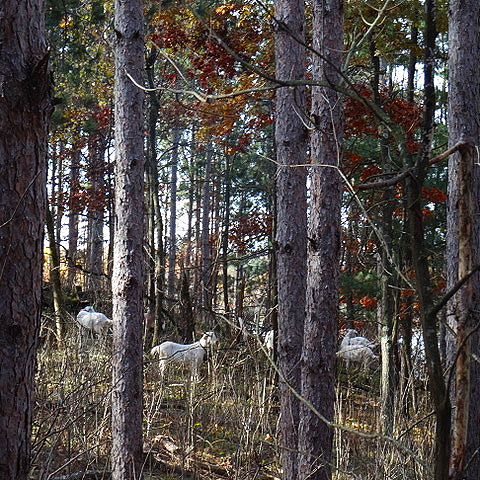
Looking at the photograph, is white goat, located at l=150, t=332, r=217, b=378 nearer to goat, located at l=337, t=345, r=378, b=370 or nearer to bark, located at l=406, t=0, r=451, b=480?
goat, located at l=337, t=345, r=378, b=370

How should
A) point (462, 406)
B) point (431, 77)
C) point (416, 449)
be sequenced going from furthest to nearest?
point (431, 77) → point (416, 449) → point (462, 406)

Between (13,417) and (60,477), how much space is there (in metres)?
3.16

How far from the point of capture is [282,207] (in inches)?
216

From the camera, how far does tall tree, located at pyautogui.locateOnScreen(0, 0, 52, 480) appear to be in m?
2.12

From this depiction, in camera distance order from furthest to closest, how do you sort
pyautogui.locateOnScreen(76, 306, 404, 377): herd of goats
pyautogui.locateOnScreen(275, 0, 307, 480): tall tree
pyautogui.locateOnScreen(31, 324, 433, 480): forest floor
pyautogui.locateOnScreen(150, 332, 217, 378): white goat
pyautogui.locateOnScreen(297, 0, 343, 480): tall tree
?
pyautogui.locateOnScreen(150, 332, 217, 378): white goat
pyautogui.locateOnScreen(76, 306, 404, 377): herd of goats
pyautogui.locateOnScreen(275, 0, 307, 480): tall tree
pyautogui.locateOnScreen(31, 324, 433, 480): forest floor
pyautogui.locateOnScreen(297, 0, 343, 480): tall tree

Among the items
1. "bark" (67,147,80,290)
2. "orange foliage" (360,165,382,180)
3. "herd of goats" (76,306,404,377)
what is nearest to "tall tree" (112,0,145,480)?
"herd of goats" (76,306,404,377)

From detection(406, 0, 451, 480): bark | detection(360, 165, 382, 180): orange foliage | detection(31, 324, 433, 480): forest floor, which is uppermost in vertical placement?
detection(360, 165, 382, 180): orange foliage

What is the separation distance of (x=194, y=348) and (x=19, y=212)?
21.5 feet

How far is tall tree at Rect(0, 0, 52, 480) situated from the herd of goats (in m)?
5.14

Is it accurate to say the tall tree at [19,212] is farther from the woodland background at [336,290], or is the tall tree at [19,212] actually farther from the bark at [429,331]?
the bark at [429,331]

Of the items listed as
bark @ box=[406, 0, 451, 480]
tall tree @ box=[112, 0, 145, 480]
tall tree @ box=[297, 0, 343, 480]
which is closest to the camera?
bark @ box=[406, 0, 451, 480]

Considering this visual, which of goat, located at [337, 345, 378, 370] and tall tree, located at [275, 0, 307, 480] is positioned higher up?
tall tree, located at [275, 0, 307, 480]

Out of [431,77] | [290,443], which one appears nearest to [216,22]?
[431,77]

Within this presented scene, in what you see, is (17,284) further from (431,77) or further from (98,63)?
(98,63)
